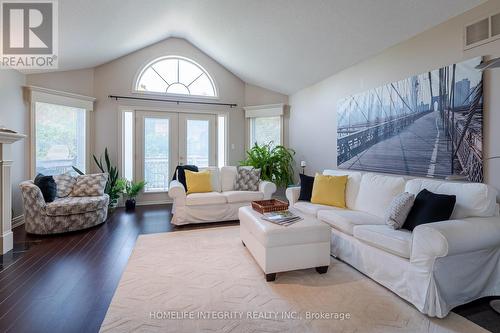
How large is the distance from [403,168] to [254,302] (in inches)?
96.3

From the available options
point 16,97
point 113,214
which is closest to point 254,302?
point 113,214

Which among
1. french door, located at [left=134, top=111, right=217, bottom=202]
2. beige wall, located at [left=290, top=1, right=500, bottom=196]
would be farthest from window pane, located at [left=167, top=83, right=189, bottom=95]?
beige wall, located at [left=290, top=1, right=500, bottom=196]

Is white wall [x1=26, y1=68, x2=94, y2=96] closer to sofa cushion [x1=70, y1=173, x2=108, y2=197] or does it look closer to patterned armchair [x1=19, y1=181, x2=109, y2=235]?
sofa cushion [x1=70, y1=173, x2=108, y2=197]

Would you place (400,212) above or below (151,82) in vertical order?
below

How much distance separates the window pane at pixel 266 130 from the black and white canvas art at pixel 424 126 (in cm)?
229

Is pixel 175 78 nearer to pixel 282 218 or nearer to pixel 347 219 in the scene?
pixel 282 218

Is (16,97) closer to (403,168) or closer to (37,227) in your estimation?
(37,227)

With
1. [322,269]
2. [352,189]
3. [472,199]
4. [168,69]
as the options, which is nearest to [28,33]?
[168,69]

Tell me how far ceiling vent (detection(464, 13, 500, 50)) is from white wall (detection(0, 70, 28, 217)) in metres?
5.76

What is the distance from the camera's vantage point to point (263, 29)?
405 cm

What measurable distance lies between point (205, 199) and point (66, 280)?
213cm

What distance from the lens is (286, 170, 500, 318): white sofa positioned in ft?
5.96

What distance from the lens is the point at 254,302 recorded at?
79.3 inches

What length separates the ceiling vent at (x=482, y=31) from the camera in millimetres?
2330
